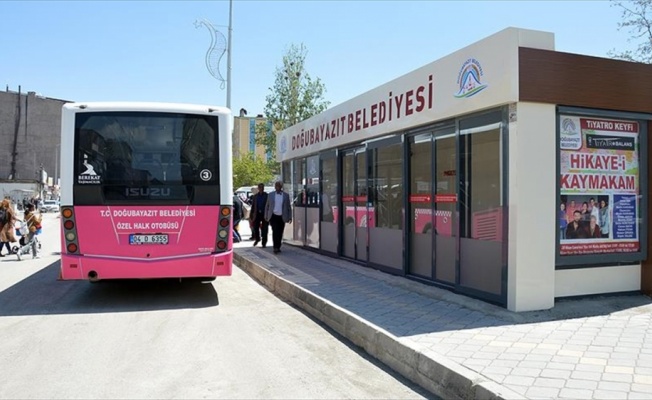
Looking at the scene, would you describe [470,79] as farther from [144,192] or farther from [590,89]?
[144,192]

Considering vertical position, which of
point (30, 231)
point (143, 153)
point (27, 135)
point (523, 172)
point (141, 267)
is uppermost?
point (27, 135)

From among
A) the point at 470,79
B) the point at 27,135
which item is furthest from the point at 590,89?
the point at 27,135

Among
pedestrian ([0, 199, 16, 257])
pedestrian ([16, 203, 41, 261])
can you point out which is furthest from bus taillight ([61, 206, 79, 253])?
pedestrian ([0, 199, 16, 257])

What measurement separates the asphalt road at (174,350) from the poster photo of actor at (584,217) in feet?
10.8

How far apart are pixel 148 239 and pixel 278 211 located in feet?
17.6

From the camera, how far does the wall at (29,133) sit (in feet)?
258

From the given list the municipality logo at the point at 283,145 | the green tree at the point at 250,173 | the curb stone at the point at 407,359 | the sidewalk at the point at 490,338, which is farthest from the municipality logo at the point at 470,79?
the green tree at the point at 250,173

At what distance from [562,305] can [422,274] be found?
234cm

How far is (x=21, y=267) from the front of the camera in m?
12.5

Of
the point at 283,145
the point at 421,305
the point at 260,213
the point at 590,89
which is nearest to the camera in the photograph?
the point at 590,89

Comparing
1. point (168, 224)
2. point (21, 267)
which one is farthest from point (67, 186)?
point (21, 267)

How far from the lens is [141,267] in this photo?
775 centimetres

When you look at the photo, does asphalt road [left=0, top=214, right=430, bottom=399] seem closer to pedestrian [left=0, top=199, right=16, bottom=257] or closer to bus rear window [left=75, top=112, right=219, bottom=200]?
bus rear window [left=75, top=112, right=219, bottom=200]

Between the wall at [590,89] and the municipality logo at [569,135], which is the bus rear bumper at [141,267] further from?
the municipality logo at [569,135]
